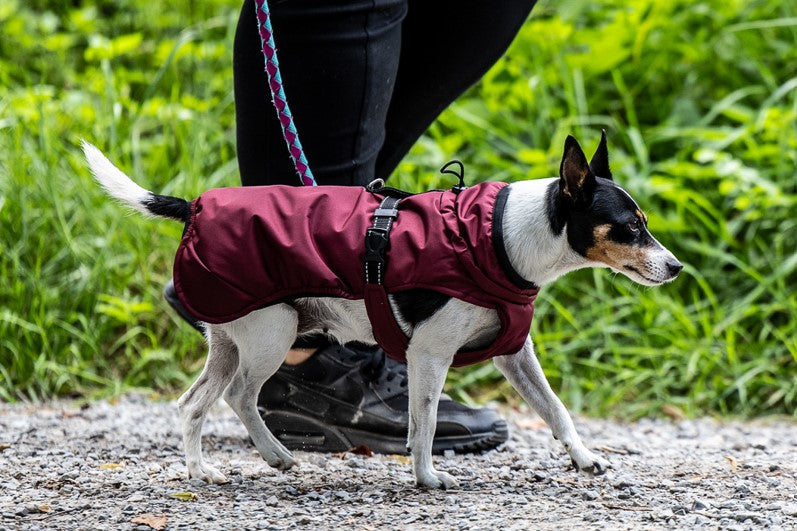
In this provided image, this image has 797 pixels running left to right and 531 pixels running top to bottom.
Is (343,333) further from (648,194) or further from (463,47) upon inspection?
(648,194)

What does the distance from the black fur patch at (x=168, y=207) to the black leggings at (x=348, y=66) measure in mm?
290

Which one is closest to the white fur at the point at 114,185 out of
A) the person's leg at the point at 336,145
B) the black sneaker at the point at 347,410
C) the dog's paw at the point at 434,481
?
the person's leg at the point at 336,145

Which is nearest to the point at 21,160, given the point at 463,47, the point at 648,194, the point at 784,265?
the point at 463,47

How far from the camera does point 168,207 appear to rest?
2.36m

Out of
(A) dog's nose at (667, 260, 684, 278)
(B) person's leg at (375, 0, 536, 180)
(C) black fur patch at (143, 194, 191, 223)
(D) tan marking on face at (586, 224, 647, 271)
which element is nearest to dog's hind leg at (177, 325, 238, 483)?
(C) black fur patch at (143, 194, 191, 223)

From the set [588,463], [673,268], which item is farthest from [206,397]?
[673,268]

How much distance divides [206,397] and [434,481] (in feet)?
1.97

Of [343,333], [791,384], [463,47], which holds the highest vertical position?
[463,47]

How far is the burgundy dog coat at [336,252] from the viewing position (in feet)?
7.17

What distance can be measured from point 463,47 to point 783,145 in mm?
2238

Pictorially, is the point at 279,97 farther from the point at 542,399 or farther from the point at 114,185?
the point at 542,399

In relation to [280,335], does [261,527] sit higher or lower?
lower

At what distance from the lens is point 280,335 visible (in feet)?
7.70

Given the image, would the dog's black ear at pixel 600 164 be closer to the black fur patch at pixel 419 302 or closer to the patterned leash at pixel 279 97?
the black fur patch at pixel 419 302
